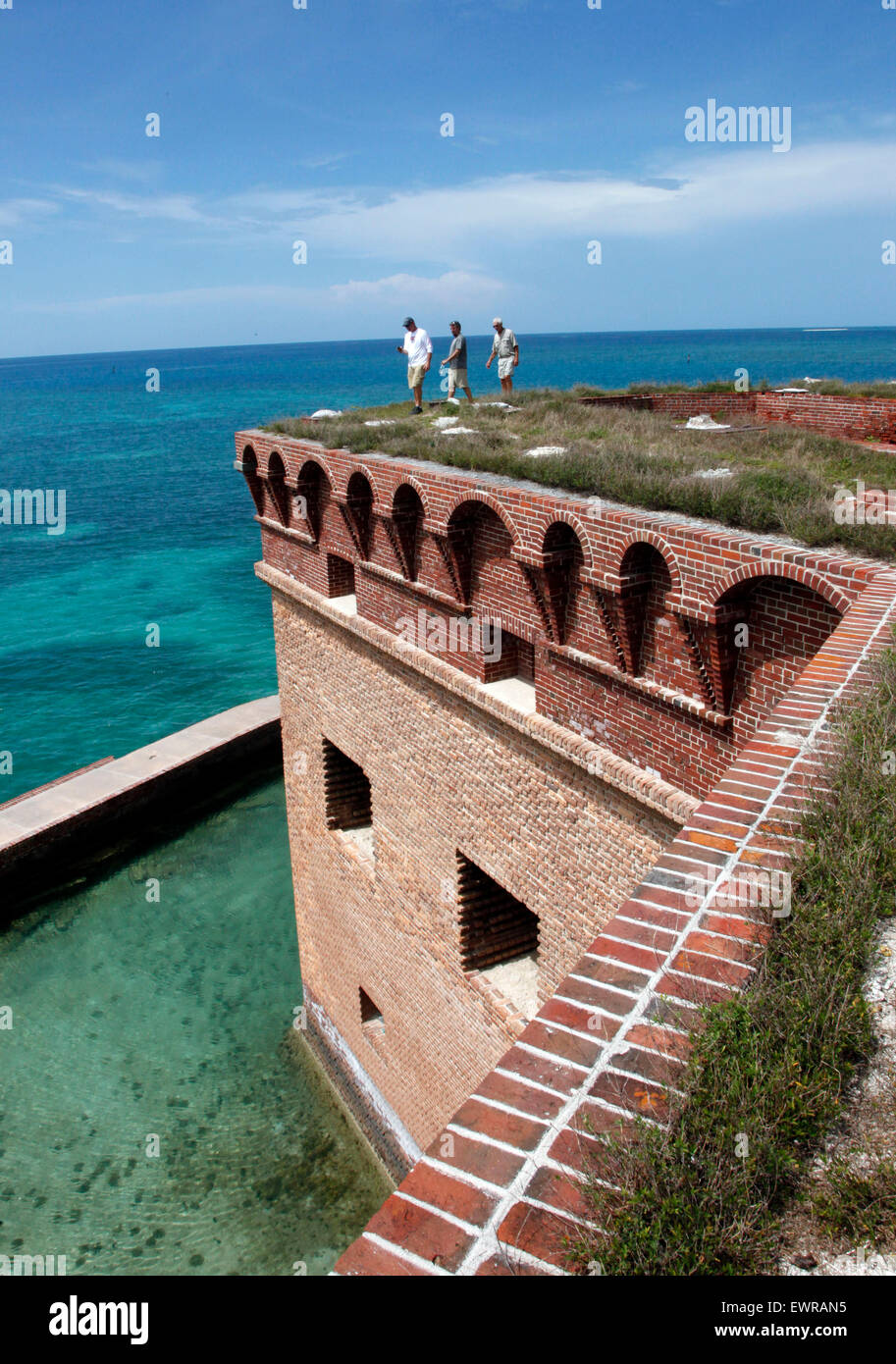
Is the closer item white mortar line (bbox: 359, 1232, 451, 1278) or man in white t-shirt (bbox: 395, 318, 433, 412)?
white mortar line (bbox: 359, 1232, 451, 1278)

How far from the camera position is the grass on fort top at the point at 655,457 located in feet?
20.0

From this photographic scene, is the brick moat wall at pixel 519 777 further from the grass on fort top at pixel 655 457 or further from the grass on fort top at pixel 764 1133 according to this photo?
the grass on fort top at pixel 655 457

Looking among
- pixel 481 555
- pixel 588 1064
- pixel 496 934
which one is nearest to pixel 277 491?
pixel 481 555

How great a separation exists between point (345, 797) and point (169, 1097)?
18.2ft

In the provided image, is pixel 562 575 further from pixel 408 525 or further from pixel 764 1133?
pixel 764 1133

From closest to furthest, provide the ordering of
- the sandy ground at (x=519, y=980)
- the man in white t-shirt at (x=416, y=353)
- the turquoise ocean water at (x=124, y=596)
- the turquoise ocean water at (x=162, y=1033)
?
the sandy ground at (x=519, y=980), the turquoise ocean water at (x=162, y=1033), the man in white t-shirt at (x=416, y=353), the turquoise ocean water at (x=124, y=596)

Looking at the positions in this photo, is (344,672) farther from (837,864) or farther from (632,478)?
(837,864)

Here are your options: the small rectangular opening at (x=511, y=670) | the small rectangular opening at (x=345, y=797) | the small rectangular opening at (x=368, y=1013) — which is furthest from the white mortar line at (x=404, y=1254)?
the small rectangular opening at (x=368, y=1013)

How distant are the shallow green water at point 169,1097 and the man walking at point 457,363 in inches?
400

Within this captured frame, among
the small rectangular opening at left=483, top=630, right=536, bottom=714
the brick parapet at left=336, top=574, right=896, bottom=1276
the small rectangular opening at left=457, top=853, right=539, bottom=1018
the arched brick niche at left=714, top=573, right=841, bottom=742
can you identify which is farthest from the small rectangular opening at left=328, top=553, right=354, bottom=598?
the brick parapet at left=336, top=574, right=896, bottom=1276

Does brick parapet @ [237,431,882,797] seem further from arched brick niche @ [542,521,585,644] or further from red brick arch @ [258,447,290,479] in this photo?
red brick arch @ [258,447,290,479]

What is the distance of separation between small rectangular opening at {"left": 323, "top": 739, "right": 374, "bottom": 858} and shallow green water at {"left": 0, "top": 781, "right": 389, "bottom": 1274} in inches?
172

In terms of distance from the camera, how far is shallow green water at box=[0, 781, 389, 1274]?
1131cm

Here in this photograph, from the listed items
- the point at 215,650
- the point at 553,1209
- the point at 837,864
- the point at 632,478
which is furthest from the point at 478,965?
the point at 215,650
